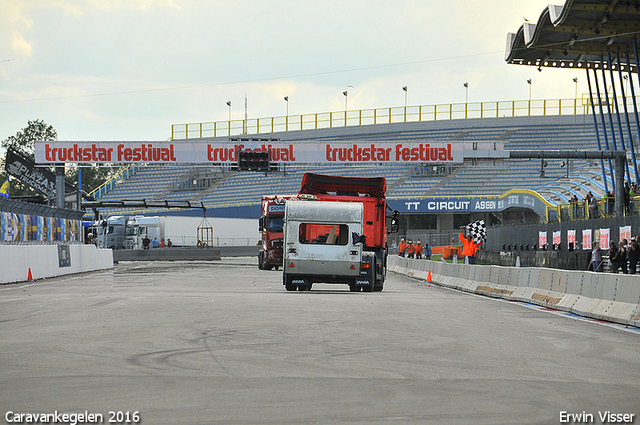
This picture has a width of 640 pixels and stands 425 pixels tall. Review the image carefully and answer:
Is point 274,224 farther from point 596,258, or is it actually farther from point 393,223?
point 596,258

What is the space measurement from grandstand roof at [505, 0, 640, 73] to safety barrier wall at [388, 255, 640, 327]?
48.4ft

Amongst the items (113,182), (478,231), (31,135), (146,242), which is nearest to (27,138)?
(31,135)

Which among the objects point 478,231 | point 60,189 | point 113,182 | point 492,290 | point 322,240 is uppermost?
point 113,182

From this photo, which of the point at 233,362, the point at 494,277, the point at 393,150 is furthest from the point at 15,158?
the point at 233,362

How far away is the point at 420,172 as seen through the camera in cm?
7275

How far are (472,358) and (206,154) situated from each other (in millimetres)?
38261

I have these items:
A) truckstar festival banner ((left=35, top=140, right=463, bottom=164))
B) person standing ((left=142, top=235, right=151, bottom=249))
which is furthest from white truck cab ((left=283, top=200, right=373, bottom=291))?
person standing ((left=142, top=235, right=151, bottom=249))

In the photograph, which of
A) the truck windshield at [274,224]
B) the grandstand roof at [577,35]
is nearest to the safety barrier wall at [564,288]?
the truck windshield at [274,224]

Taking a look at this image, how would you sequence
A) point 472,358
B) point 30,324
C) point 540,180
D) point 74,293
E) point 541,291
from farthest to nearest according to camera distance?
point 540,180
point 74,293
point 541,291
point 30,324
point 472,358

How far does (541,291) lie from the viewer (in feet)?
62.2

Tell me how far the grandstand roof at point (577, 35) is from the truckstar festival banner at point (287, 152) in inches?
258

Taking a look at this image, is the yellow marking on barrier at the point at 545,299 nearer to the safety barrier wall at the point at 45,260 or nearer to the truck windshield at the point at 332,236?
the truck windshield at the point at 332,236

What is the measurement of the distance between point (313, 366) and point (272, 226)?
1218 inches

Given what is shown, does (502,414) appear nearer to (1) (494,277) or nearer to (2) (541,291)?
(2) (541,291)
